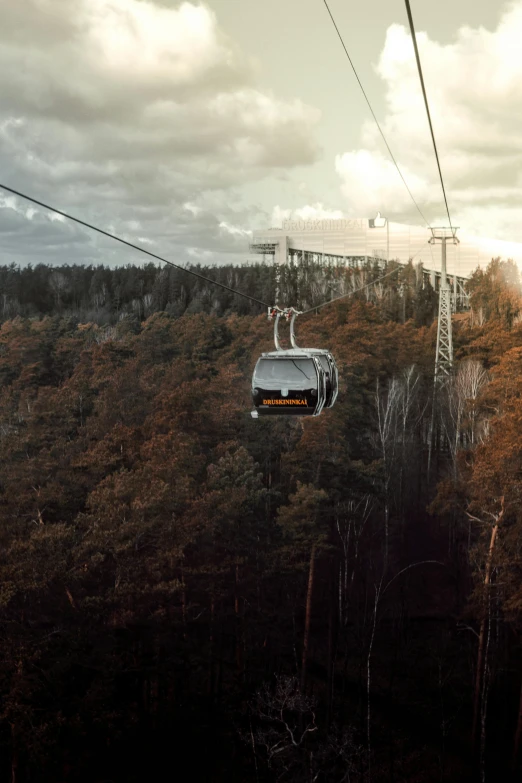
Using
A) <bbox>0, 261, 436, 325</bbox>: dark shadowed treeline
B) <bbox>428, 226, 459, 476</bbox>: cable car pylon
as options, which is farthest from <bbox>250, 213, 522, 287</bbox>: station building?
<bbox>428, 226, 459, 476</bbox>: cable car pylon

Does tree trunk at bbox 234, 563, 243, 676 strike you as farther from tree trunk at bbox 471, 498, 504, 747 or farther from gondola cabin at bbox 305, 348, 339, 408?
gondola cabin at bbox 305, 348, 339, 408

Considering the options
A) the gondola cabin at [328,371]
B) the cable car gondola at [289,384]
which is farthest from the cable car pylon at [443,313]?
the cable car gondola at [289,384]

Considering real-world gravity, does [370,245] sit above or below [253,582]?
above

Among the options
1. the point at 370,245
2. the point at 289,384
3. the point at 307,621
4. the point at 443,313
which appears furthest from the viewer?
the point at 370,245

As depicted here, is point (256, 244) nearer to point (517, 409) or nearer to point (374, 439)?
point (374, 439)

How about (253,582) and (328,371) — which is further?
(253,582)

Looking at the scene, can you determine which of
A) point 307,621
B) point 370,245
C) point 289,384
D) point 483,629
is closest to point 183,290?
point 370,245

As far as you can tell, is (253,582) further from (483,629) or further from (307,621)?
(483,629)
